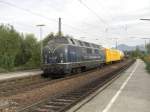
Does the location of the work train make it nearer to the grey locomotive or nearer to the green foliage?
the grey locomotive

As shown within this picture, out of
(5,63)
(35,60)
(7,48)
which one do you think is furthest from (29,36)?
(5,63)

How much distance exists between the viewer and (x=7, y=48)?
67.7 metres

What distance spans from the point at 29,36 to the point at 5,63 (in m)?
44.1

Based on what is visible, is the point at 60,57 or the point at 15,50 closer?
the point at 60,57

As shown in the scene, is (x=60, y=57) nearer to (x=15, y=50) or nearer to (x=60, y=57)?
(x=60, y=57)

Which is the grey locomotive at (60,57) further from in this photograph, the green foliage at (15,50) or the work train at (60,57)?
the green foliage at (15,50)

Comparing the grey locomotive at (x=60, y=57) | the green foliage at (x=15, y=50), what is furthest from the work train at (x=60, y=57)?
the green foliage at (x=15, y=50)

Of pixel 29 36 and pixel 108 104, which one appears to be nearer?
pixel 108 104

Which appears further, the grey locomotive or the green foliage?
the green foliage

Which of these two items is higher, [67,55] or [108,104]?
[67,55]

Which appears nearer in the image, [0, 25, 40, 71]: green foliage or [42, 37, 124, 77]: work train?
[42, 37, 124, 77]: work train

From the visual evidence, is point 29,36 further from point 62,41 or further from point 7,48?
point 62,41

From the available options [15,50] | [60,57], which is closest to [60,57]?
[60,57]

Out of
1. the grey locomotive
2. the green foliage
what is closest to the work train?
the grey locomotive
